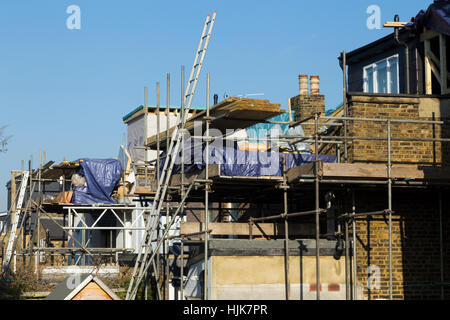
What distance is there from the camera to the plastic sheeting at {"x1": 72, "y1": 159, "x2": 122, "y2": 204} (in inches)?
1251

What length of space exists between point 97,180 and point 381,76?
12.9 metres

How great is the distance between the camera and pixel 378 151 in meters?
19.8

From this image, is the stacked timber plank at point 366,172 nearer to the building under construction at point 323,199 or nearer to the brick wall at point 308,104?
the building under construction at point 323,199

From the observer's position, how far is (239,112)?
1897 cm

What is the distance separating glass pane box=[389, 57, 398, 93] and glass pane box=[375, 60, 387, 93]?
32 centimetres

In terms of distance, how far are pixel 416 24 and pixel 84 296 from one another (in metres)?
14.0

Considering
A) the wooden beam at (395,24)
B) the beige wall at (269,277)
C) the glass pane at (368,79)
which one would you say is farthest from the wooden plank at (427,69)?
the beige wall at (269,277)

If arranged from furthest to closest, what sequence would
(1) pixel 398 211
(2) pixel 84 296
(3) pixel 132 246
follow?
1. (3) pixel 132 246
2. (1) pixel 398 211
3. (2) pixel 84 296

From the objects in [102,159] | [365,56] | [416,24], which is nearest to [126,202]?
[102,159]

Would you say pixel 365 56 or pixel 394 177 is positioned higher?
pixel 365 56

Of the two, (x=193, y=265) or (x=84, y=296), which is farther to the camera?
(x=193, y=265)

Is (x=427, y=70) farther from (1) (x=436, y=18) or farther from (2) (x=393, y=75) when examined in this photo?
(2) (x=393, y=75)

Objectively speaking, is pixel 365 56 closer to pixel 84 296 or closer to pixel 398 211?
pixel 398 211

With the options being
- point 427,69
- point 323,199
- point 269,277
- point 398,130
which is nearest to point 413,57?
point 427,69
